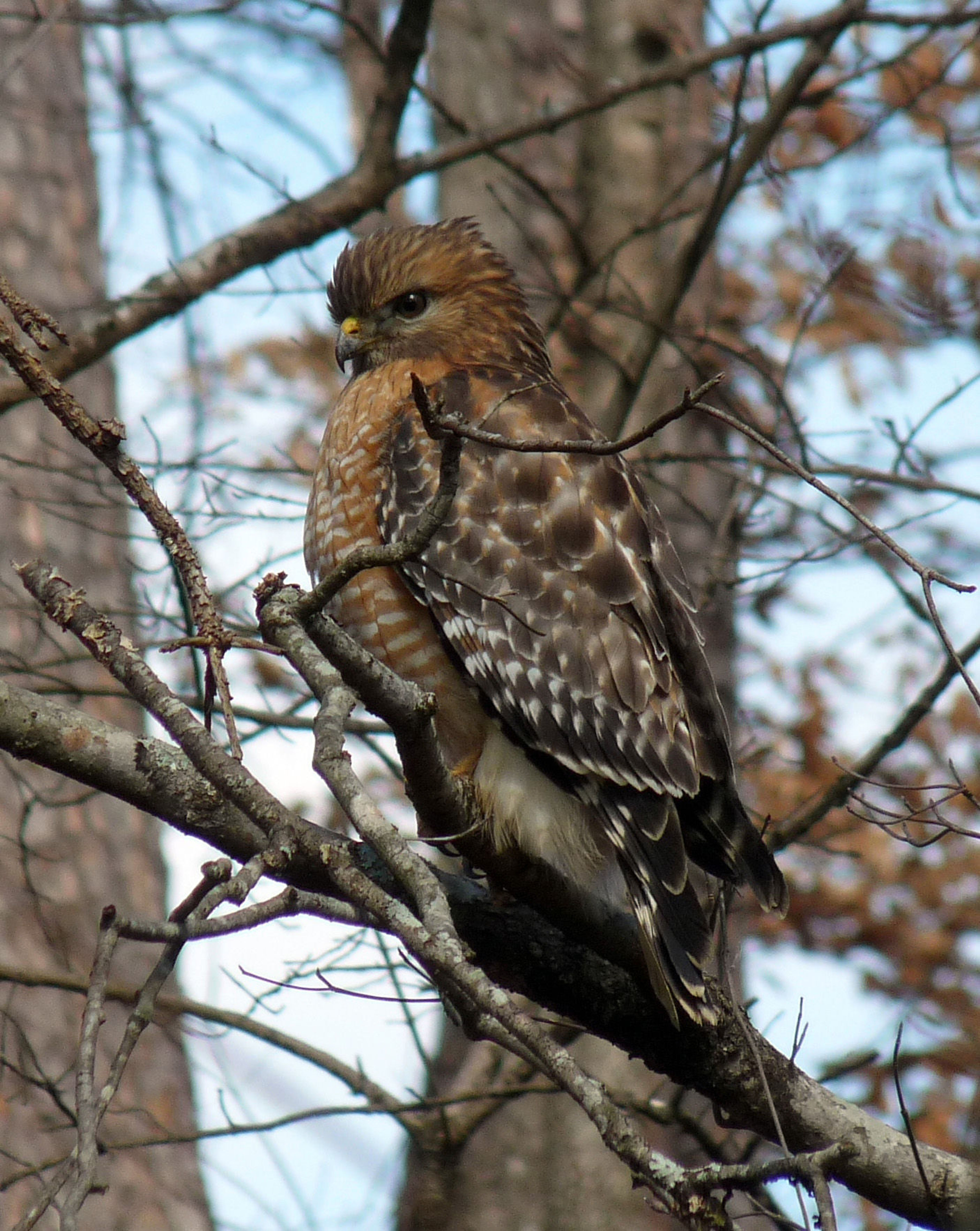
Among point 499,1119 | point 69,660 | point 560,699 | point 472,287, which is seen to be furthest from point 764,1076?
point 499,1119

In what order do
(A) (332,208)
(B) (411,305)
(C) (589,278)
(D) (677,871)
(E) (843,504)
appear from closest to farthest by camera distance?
(E) (843,504) < (D) (677,871) < (A) (332,208) < (B) (411,305) < (C) (589,278)

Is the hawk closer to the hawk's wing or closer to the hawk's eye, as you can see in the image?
the hawk's wing

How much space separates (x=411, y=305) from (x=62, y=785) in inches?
83.7

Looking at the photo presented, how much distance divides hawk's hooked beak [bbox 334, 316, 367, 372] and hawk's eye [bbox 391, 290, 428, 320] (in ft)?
0.42

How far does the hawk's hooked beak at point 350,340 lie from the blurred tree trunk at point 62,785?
31.7 inches

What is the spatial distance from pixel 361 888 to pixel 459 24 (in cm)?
703

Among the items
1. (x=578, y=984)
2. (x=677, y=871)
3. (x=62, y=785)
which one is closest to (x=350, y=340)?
(x=62, y=785)

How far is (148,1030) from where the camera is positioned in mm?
5477

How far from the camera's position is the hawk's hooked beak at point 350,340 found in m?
4.57

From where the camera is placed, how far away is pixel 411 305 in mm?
4695

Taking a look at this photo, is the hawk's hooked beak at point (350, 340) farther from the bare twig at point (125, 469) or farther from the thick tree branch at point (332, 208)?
the bare twig at point (125, 469)

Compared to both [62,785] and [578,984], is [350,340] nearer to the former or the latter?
[62,785]

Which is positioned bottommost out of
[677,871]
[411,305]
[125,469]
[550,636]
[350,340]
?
[125,469]

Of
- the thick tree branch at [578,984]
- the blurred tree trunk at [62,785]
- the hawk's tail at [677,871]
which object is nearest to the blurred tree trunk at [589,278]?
the hawk's tail at [677,871]
